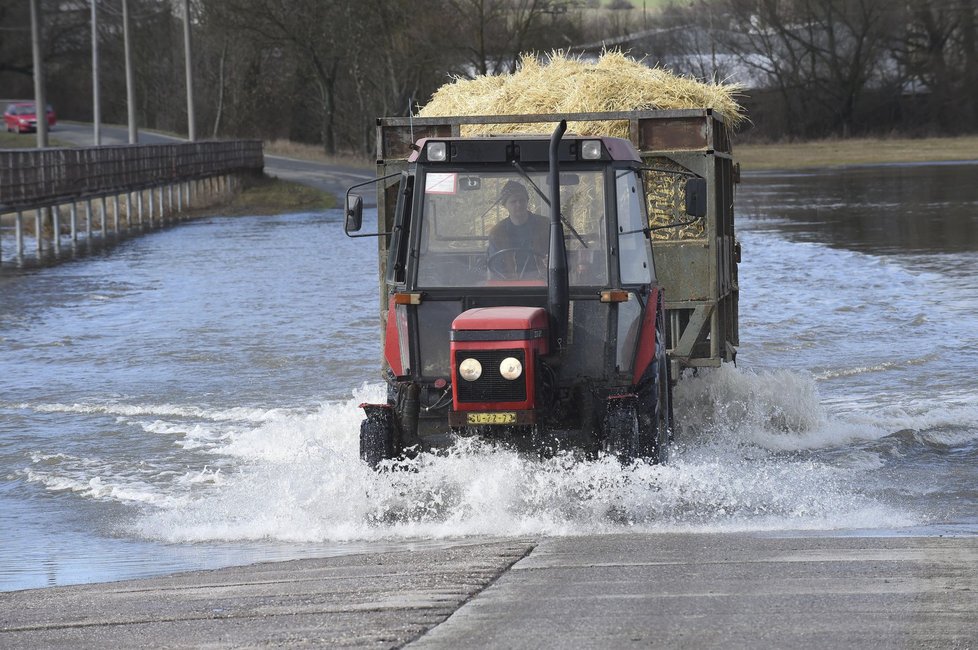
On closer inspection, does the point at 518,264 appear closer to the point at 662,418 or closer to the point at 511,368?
the point at 511,368

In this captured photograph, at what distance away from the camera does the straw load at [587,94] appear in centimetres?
1166

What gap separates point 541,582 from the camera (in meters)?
6.68

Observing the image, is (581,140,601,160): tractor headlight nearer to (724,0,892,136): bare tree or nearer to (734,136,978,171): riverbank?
(734,136,978,171): riverbank

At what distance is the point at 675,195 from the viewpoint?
1136cm

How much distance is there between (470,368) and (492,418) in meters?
0.31

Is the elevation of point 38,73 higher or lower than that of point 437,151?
higher

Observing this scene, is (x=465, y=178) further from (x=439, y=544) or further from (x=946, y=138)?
(x=946, y=138)

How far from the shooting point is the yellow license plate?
7.95 m

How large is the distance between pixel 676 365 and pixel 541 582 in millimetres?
4914

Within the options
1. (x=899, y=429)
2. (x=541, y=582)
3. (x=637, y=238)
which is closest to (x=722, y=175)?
(x=899, y=429)

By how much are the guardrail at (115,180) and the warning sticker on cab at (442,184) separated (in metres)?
21.9

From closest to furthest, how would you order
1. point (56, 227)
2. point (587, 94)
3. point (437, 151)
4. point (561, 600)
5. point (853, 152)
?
point (561, 600), point (437, 151), point (587, 94), point (56, 227), point (853, 152)

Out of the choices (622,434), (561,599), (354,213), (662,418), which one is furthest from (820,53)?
(561,599)

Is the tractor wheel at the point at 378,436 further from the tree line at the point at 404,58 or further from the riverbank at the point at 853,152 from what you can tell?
the tree line at the point at 404,58
